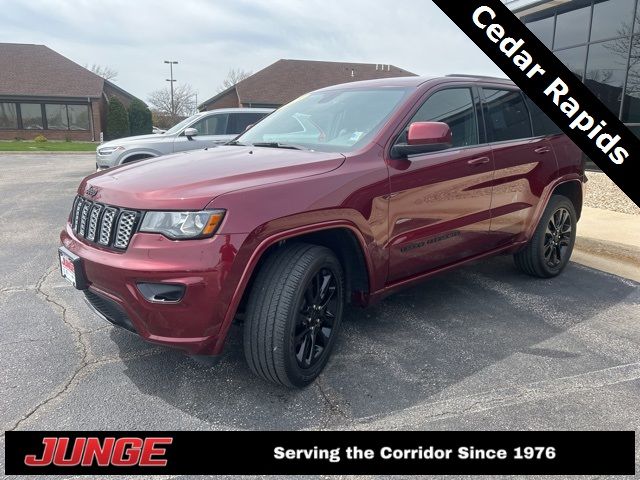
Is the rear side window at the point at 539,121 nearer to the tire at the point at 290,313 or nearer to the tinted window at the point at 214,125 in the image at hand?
the tire at the point at 290,313

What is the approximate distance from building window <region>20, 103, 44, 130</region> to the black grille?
1491 inches

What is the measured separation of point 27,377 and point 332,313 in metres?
1.87

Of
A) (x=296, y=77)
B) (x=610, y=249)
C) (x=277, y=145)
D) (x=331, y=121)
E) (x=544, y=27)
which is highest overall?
(x=296, y=77)

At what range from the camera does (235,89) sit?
39.4m

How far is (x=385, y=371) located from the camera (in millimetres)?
3068

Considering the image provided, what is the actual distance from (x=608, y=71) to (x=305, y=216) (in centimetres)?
1240

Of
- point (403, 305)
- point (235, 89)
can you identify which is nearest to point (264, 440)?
point (403, 305)

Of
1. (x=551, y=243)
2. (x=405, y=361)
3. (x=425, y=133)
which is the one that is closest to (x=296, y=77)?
(x=551, y=243)

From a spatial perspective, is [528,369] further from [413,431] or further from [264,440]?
[264,440]

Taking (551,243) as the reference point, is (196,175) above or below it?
above

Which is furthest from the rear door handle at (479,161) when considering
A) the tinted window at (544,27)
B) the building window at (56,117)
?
the building window at (56,117)

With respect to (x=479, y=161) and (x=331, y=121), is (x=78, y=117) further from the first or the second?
(x=479, y=161)

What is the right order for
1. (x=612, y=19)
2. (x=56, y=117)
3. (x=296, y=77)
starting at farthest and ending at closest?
1. (x=296, y=77)
2. (x=56, y=117)
3. (x=612, y=19)

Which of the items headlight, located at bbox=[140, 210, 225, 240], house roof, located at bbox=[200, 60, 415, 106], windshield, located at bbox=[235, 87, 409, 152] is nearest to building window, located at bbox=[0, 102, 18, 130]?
house roof, located at bbox=[200, 60, 415, 106]
